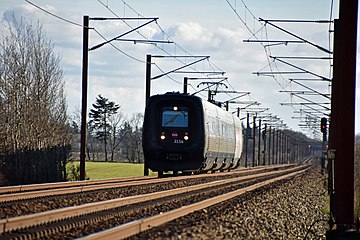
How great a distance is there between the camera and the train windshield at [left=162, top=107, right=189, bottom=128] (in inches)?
1308

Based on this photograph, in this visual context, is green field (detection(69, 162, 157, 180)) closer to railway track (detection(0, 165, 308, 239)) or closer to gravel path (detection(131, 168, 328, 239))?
gravel path (detection(131, 168, 328, 239))

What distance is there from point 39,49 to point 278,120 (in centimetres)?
5818

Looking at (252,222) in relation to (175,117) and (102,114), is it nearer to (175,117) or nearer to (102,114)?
(175,117)

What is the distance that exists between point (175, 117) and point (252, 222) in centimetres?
1829

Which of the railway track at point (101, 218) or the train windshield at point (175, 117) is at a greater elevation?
the train windshield at point (175, 117)

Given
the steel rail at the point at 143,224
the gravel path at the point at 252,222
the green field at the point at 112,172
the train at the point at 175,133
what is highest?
the train at the point at 175,133

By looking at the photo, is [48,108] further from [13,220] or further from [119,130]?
[119,130]

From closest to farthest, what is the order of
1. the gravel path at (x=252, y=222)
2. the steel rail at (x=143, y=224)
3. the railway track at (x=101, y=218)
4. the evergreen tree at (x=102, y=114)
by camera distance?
the steel rail at (x=143, y=224) < the railway track at (x=101, y=218) < the gravel path at (x=252, y=222) < the evergreen tree at (x=102, y=114)

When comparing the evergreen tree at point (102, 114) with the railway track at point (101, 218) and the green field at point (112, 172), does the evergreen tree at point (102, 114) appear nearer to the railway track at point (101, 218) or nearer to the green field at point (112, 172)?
the green field at point (112, 172)

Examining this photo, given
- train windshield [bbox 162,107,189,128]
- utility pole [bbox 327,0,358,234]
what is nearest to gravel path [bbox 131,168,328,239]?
utility pole [bbox 327,0,358,234]

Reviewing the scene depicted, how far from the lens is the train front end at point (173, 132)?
109 ft

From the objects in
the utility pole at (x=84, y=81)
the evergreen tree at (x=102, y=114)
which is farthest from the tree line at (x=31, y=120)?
the evergreen tree at (x=102, y=114)

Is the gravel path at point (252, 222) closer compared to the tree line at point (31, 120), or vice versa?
the gravel path at point (252, 222)

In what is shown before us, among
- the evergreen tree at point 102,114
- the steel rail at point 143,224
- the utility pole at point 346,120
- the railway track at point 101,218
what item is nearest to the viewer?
the steel rail at point 143,224
